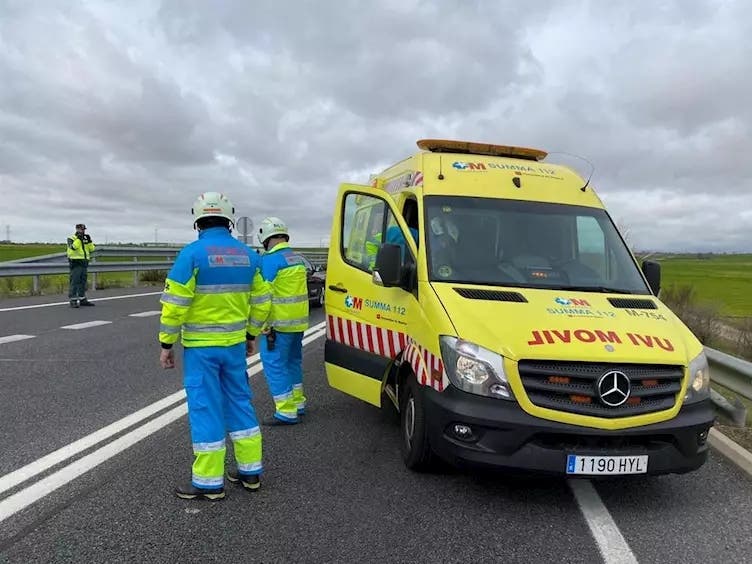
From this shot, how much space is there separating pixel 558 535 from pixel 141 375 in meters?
5.39

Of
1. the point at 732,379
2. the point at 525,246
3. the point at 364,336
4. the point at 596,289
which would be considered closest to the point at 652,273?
the point at 596,289

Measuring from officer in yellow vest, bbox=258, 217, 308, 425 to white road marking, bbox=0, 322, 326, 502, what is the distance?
110 cm

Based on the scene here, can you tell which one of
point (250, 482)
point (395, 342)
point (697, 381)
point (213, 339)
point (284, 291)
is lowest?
point (250, 482)

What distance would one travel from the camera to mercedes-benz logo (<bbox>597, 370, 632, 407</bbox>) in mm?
3838

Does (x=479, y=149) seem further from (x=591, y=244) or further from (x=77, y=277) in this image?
(x=77, y=277)

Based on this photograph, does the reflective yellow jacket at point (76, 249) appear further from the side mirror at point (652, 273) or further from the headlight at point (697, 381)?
the headlight at point (697, 381)

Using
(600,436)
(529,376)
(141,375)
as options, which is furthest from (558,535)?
(141,375)

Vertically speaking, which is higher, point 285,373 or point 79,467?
point 285,373

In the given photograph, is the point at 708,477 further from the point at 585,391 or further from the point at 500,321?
the point at 500,321

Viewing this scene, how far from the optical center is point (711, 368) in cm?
612

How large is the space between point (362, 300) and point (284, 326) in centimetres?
84

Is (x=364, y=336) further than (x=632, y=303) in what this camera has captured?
Yes

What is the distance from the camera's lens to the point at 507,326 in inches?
159

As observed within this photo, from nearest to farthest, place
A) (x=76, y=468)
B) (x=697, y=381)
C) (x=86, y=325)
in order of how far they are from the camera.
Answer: (x=697, y=381) → (x=76, y=468) → (x=86, y=325)
